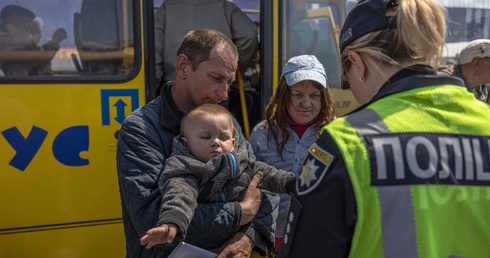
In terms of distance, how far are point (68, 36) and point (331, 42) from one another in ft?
6.40

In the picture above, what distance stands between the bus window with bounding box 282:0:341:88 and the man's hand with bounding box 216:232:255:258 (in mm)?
1923

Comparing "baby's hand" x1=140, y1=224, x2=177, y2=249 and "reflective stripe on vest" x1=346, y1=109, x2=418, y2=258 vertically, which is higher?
"reflective stripe on vest" x1=346, y1=109, x2=418, y2=258

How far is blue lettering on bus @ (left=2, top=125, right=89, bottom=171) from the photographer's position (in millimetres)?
2916

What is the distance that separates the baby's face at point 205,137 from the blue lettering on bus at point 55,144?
4.39ft

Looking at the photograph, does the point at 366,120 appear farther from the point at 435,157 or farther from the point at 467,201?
the point at 467,201

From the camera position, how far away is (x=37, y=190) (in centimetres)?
299

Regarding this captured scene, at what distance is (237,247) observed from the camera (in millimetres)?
1915

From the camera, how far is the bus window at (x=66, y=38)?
9.84 feet

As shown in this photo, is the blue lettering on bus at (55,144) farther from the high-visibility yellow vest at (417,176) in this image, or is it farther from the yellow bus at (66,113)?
the high-visibility yellow vest at (417,176)

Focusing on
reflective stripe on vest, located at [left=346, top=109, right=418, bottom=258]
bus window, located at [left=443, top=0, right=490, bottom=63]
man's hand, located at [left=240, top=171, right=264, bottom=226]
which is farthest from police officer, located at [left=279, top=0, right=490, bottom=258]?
bus window, located at [left=443, top=0, right=490, bottom=63]

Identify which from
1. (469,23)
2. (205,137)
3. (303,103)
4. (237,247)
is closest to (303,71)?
(303,103)

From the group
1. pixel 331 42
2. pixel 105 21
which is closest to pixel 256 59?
pixel 331 42

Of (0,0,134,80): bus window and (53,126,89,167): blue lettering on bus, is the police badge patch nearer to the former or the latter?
(53,126,89,167): blue lettering on bus

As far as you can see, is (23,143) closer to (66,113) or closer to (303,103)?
(66,113)
